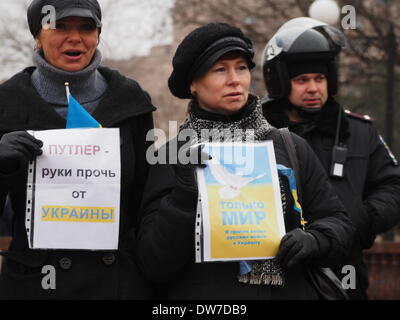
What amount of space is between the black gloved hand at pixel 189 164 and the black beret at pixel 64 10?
31.8 inches

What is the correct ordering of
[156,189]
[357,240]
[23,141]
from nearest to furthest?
[23,141] → [156,189] → [357,240]

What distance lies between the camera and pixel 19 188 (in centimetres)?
361

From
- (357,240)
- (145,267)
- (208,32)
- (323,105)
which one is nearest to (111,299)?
(145,267)

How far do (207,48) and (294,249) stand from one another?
1073 mm

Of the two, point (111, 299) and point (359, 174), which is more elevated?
point (359, 174)

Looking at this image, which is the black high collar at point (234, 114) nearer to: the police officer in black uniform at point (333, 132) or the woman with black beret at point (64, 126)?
the woman with black beret at point (64, 126)

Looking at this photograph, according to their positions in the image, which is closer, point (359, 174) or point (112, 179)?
point (112, 179)

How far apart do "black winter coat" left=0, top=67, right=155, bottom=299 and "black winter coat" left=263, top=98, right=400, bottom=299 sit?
1.34m

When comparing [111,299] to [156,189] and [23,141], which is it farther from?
[23,141]

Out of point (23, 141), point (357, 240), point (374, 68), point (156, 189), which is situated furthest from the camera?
point (374, 68)

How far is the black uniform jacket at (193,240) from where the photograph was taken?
3.46 metres

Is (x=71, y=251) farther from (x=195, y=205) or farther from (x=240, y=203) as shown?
(x=240, y=203)

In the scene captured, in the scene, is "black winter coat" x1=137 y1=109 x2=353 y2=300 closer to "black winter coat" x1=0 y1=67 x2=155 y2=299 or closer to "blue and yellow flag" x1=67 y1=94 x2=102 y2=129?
"black winter coat" x1=0 y1=67 x2=155 y2=299

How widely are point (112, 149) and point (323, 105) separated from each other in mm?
1784
